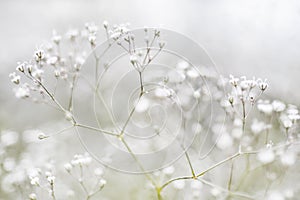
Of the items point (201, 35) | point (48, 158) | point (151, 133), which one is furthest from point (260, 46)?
point (48, 158)

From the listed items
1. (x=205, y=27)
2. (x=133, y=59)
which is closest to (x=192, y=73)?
(x=133, y=59)

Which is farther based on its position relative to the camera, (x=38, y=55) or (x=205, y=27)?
(x=205, y=27)

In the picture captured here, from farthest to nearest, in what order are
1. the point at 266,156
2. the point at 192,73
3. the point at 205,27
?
the point at 205,27
the point at 192,73
the point at 266,156

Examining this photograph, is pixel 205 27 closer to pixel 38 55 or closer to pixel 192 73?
pixel 192 73

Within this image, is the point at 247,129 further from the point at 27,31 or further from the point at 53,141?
the point at 27,31

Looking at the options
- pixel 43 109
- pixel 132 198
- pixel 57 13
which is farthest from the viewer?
pixel 57 13

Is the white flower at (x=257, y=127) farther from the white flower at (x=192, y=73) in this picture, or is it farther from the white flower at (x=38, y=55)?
the white flower at (x=38, y=55)

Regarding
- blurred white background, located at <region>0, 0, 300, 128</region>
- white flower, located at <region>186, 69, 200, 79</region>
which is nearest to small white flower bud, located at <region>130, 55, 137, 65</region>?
white flower, located at <region>186, 69, 200, 79</region>

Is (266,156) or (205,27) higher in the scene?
(205,27)
